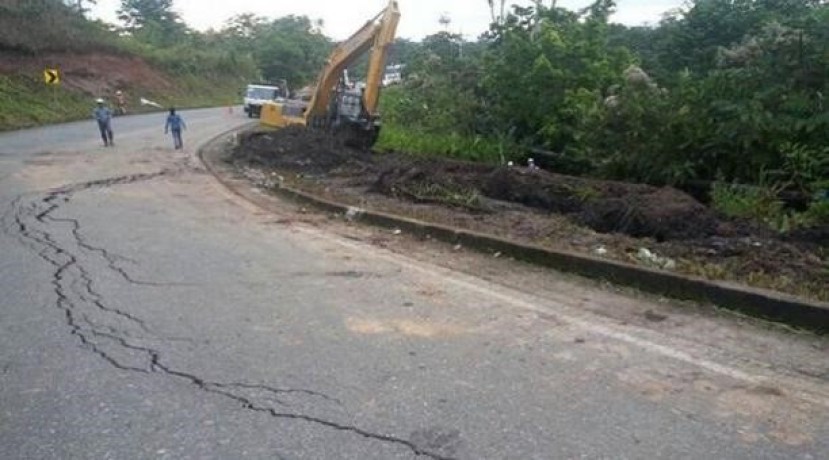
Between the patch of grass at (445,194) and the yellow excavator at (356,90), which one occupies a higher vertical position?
the yellow excavator at (356,90)

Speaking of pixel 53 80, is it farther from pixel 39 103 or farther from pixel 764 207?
pixel 764 207

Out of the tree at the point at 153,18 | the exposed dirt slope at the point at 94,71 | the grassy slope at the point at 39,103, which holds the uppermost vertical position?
the tree at the point at 153,18

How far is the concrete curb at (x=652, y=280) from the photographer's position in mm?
5129

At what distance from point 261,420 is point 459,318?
2.00 meters

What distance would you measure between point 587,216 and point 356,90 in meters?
11.3

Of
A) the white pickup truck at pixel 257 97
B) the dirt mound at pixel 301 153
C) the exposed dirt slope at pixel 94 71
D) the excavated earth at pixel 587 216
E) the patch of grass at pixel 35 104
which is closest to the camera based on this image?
the excavated earth at pixel 587 216

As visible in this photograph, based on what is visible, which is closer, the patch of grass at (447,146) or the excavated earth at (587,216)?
the excavated earth at (587,216)

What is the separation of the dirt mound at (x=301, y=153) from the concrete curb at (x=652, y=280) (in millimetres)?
5993

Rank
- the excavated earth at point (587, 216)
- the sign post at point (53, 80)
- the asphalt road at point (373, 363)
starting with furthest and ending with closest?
1. the sign post at point (53, 80)
2. the excavated earth at point (587, 216)
3. the asphalt road at point (373, 363)

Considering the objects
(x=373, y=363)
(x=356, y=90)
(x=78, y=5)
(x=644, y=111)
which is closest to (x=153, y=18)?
(x=78, y=5)

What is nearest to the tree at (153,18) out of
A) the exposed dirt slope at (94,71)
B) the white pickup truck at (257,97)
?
the exposed dirt slope at (94,71)

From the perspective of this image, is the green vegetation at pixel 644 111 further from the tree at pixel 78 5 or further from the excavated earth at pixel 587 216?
the tree at pixel 78 5

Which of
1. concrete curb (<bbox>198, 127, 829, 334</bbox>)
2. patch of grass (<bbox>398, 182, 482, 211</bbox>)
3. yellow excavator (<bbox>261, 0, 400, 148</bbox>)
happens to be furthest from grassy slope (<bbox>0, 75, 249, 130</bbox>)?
concrete curb (<bbox>198, 127, 829, 334</bbox>)

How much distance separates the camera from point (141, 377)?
14.4ft
